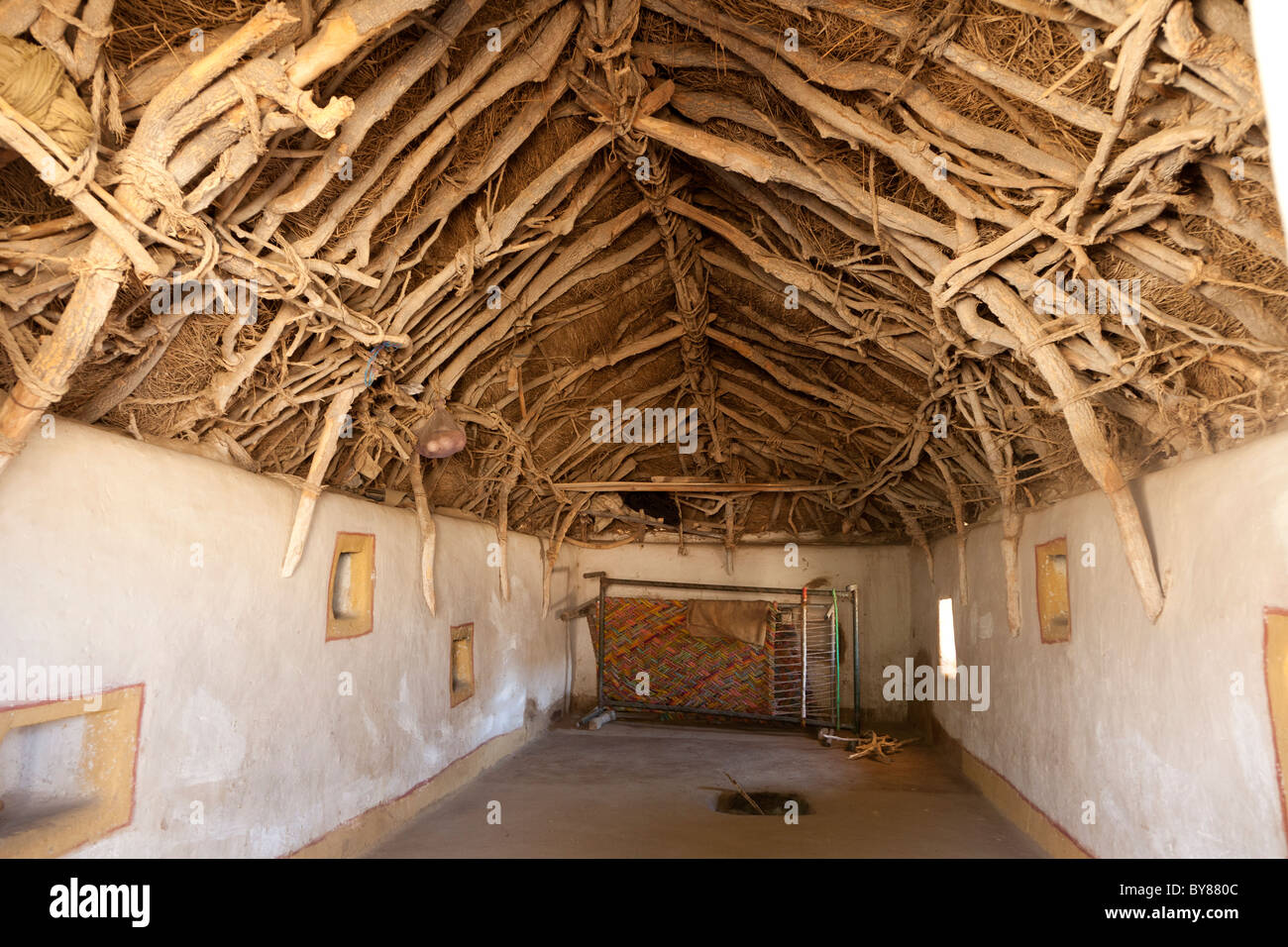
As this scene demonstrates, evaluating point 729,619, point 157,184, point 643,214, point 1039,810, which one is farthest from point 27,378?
point 729,619

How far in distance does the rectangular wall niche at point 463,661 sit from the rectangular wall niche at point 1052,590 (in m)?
5.03

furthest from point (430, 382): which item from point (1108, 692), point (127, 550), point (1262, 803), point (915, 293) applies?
point (1262, 803)

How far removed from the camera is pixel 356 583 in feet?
19.5

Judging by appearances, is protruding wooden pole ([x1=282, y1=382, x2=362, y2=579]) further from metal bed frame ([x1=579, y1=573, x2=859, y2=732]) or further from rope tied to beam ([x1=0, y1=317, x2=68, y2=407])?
metal bed frame ([x1=579, y1=573, x2=859, y2=732])

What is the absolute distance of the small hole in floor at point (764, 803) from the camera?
6.54 metres

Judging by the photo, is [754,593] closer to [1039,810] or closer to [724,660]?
[724,660]

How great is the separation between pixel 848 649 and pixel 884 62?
8421 millimetres

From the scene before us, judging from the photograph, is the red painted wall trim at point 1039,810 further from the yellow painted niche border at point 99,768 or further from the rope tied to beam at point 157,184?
the rope tied to beam at point 157,184

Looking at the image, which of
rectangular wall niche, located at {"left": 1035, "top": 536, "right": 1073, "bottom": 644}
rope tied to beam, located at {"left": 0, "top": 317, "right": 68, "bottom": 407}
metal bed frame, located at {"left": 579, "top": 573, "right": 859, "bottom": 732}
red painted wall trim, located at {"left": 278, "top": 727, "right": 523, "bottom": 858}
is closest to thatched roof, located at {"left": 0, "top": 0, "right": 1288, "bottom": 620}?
rope tied to beam, located at {"left": 0, "top": 317, "right": 68, "bottom": 407}

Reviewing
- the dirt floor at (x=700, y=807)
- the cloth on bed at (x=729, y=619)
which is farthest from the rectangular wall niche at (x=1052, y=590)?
the cloth on bed at (x=729, y=619)

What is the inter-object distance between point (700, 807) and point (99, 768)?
179 inches

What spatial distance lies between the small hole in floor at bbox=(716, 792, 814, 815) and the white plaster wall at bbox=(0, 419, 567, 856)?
252 centimetres

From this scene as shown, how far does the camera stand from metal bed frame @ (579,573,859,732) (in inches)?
394

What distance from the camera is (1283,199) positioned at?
1.27 m
